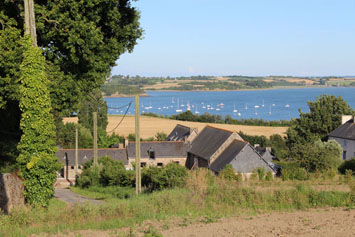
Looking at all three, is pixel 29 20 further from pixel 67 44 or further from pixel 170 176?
pixel 170 176

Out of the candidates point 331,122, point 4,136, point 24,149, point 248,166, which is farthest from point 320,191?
point 331,122

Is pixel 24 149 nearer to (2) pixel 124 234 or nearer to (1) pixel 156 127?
(2) pixel 124 234

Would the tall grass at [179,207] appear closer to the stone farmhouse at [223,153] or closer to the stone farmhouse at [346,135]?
the stone farmhouse at [223,153]

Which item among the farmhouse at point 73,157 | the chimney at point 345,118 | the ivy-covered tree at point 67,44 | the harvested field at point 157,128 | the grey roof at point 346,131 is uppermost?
the ivy-covered tree at point 67,44

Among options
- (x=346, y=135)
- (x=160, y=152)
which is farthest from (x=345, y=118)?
(x=160, y=152)

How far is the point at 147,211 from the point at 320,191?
5.92 metres

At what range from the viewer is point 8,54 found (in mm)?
15227

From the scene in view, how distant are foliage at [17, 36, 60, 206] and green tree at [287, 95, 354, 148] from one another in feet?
167

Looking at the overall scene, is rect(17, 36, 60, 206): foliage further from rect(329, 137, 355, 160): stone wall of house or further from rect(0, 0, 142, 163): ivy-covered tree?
rect(329, 137, 355, 160): stone wall of house

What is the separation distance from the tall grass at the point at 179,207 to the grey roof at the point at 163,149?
38.0 m

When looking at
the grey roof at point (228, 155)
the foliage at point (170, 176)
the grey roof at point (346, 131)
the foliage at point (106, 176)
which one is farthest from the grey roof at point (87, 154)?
the foliage at point (170, 176)

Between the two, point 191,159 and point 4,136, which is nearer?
point 4,136

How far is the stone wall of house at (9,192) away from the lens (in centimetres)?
1579

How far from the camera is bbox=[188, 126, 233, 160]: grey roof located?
46269 mm
